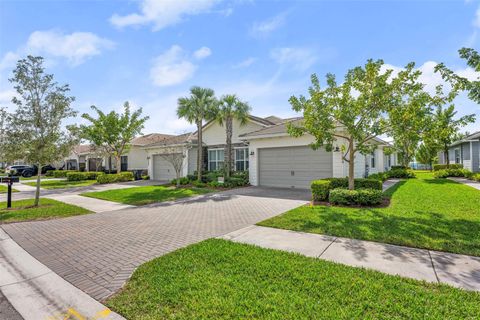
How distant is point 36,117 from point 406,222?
545 inches

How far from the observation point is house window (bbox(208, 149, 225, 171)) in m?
19.3

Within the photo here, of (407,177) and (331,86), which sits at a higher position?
(331,86)

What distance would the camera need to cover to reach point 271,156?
1548cm

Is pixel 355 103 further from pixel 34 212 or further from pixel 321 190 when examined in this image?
pixel 34 212

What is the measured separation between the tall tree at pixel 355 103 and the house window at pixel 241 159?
8737 mm

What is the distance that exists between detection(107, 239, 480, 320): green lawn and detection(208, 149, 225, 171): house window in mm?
15184

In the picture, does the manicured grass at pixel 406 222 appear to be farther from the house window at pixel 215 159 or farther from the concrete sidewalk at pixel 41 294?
the house window at pixel 215 159

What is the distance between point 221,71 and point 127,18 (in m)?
5.10

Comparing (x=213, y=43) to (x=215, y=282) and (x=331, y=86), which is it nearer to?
(x=331, y=86)

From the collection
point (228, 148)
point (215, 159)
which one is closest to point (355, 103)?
point (228, 148)

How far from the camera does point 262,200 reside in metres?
10.7

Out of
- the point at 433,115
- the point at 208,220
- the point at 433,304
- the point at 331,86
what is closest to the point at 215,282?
the point at 433,304

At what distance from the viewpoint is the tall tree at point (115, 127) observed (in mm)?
21359

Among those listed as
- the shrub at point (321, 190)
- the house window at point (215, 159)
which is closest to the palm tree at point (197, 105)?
the house window at point (215, 159)
